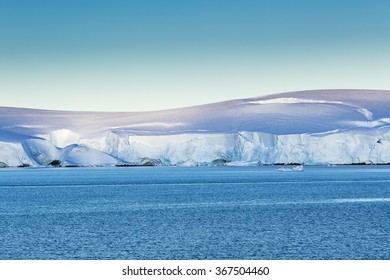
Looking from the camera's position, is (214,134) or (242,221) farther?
(214,134)

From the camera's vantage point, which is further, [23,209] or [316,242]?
[23,209]

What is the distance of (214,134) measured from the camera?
13688cm

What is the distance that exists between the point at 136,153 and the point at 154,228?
105m

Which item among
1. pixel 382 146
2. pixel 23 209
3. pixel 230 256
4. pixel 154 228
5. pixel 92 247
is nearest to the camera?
pixel 230 256

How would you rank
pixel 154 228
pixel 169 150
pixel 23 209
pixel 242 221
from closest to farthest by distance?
pixel 154 228, pixel 242 221, pixel 23 209, pixel 169 150

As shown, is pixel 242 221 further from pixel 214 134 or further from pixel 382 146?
pixel 214 134

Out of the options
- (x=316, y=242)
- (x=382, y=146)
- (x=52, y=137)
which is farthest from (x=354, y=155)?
(x=316, y=242)

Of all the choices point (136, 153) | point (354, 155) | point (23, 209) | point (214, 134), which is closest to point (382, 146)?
point (354, 155)

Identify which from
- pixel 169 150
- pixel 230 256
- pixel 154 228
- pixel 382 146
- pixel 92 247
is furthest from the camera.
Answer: pixel 169 150

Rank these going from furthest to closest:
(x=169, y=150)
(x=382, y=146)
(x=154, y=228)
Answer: (x=169, y=150)
(x=382, y=146)
(x=154, y=228)

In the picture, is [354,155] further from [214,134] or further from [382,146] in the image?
[214,134]

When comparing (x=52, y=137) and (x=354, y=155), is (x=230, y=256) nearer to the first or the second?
(x=354, y=155)

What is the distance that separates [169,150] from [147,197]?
78742 millimetres

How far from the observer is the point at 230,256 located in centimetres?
2570
